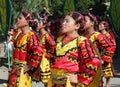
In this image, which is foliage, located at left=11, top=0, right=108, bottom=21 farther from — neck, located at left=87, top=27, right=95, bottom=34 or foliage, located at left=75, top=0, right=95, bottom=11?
neck, located at left=87, top=27, right=95, bottom=34

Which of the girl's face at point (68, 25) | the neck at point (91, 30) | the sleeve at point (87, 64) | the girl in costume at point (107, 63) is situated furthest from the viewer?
the girl in costume at point (107, 63)

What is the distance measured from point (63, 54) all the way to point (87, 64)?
0.34 metres

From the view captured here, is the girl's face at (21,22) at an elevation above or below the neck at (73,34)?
above

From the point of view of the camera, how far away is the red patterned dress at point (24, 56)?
7098 millimetres

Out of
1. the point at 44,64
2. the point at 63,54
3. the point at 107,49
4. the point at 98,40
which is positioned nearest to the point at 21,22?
the point at 44,64

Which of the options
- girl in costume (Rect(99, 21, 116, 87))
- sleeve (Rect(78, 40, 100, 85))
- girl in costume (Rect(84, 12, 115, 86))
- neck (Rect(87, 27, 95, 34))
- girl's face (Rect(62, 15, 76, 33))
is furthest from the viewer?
girl in costume (Rect(99, 21, 116, 87))

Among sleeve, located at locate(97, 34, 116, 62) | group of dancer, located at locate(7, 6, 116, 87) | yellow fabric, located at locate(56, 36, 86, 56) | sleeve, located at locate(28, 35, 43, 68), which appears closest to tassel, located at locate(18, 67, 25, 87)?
Result: group of dancer, located at locate(7, 6, 116, 87)

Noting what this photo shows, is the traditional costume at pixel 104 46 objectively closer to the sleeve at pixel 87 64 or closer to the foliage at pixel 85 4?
the sleeve at pixel 87 64

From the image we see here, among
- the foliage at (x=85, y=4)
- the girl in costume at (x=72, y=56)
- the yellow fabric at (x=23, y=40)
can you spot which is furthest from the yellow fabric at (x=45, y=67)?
the foliage at (x=85, y=4)

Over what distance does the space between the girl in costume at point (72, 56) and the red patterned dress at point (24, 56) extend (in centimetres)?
156

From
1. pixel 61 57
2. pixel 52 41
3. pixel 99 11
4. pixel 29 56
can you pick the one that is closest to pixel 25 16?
pixel 29 56

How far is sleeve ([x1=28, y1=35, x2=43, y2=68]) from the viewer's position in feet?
23.4

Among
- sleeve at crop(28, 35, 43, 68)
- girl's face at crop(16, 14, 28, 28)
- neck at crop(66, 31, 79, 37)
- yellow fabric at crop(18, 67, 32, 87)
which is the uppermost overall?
girl's face at crop(16, 14, 28, 28)

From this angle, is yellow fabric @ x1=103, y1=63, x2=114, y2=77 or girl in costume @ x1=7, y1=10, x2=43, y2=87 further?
yellow fabric @ x1=103, y1=63, x2=114, y2=77
